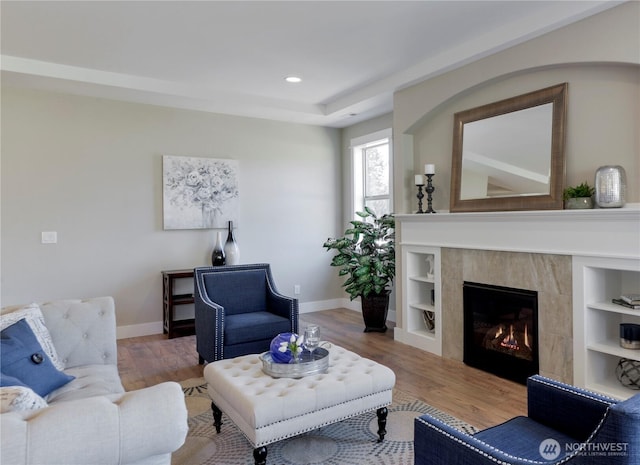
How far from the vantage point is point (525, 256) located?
336 cm

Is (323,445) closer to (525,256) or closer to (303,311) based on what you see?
(525,256)

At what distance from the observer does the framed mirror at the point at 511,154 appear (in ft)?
10.6

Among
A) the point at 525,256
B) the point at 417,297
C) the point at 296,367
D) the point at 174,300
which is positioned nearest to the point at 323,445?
the point at 296,367

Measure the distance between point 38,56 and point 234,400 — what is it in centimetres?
361

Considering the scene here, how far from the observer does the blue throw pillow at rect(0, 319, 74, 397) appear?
1.85 metres

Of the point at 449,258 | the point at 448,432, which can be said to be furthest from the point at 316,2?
the point at 448,432

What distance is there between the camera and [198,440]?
8.30 feet

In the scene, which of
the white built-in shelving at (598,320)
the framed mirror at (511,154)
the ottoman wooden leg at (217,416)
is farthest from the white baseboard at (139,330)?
the white built-in shelving at (598,320)

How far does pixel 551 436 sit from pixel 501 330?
2.02m

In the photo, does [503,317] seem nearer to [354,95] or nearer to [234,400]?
[234,400]

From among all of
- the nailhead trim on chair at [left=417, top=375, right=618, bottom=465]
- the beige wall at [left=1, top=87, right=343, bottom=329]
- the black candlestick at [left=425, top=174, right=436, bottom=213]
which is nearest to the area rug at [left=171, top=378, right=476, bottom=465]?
the nailhead trim on chair at [left=417, top=375, right=618, bottom=465]

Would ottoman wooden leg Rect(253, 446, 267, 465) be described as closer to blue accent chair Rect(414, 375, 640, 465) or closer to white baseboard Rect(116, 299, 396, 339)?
blue accent chair Rect(414, 375, 640, 465)

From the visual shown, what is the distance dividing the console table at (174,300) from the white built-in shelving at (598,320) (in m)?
3.85

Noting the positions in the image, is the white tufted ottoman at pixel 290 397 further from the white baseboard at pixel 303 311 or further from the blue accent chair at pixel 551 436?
the white baseboard at pixel 303 311
